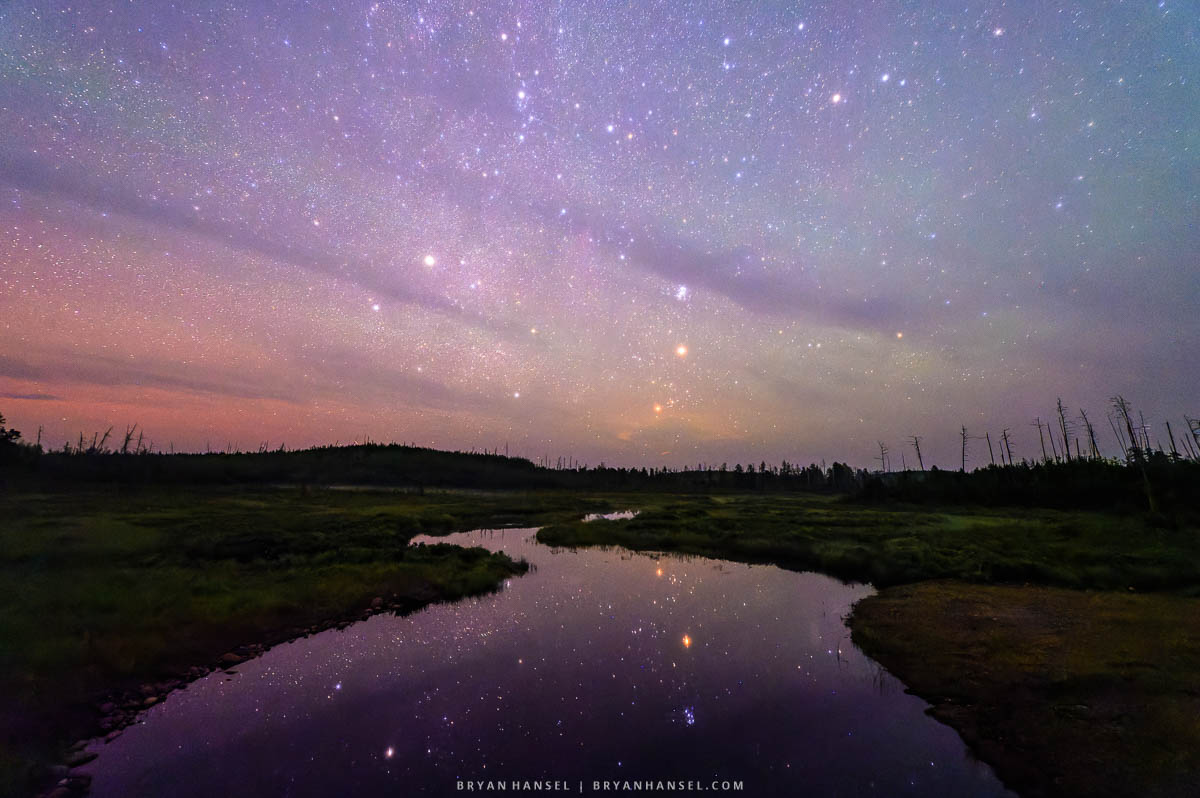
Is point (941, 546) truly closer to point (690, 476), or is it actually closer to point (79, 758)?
point (79, 758)

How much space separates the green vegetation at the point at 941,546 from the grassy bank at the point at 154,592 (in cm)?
1790

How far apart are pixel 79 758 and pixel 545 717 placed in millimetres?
8761

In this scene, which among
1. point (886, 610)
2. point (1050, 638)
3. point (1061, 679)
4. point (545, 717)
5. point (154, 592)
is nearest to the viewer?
point (545, 717)

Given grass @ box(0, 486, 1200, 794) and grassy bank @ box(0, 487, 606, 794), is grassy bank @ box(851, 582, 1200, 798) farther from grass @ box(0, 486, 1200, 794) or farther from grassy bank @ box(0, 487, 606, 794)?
grassy bank @ box(0, 487, 606, 794)

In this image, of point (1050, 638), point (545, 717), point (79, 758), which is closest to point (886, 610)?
point (1050, 638)

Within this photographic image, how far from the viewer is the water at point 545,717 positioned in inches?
346

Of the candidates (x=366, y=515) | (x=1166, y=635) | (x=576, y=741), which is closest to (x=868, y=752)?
(x=576, y=741)

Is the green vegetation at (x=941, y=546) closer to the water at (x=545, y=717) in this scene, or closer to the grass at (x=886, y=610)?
the grass at (x=886, y=610)

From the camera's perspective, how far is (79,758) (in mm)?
8844

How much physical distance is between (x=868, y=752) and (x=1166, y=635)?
1271 cm

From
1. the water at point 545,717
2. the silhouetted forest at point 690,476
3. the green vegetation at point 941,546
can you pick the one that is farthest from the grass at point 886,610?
the silhouetted forest at point 690,476

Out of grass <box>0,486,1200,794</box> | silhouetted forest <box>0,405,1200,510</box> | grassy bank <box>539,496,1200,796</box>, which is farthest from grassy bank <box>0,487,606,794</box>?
silhouetted forest <box>0,405,1200,510</box>

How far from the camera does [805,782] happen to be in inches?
345

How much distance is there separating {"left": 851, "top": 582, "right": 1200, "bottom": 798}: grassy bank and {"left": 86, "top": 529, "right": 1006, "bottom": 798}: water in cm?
96
